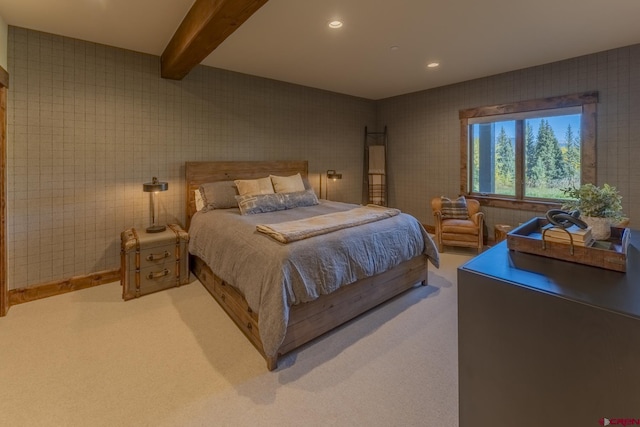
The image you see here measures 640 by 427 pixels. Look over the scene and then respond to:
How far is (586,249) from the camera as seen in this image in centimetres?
110

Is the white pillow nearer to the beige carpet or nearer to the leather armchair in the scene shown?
the beige carpet

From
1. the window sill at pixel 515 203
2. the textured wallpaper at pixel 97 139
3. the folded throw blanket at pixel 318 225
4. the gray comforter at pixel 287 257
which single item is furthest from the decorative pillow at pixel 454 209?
the textured wallpaper at pixel 97 139

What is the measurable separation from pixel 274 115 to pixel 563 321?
448 centimetres

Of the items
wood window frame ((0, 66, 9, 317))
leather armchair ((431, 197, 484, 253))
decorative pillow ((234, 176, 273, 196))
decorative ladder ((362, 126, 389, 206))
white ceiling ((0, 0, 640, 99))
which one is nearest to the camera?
white ceiling ((0, 0, 640, 99))

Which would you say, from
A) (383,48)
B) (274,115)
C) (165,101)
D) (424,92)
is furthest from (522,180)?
(165,101)

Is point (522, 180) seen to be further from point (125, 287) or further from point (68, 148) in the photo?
point (68, 148)

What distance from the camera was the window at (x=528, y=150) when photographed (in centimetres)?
396

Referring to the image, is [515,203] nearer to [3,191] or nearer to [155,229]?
[155,229]

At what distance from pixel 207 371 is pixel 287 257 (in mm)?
915

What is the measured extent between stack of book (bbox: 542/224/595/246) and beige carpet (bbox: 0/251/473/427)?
1132mm

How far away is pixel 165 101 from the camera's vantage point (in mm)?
3779

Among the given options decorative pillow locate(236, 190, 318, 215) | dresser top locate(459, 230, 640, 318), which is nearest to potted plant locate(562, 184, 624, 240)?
dresser top locate(459, 230, 640, 318)

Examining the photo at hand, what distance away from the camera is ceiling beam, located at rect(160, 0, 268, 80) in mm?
2117

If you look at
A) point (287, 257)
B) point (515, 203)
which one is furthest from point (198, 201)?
point (515, 203)
